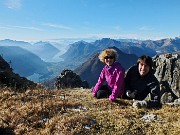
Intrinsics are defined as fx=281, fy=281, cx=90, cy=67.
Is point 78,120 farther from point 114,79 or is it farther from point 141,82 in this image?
point 141,82

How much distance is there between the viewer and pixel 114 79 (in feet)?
54.7

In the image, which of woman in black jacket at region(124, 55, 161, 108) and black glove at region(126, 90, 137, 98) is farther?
black glove at region(126, 90, 137, 98)

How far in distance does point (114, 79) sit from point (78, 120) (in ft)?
20.5

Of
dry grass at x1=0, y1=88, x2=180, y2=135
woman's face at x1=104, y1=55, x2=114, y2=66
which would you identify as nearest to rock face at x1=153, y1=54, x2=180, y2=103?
woman's face at x1=104, y1=55, x2=114, y2=66

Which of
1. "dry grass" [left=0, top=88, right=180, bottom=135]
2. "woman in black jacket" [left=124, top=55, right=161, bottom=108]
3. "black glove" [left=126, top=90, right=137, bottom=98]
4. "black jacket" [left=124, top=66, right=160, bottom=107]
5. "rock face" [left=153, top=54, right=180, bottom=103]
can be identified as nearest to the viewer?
"dry grass" [left=0, top=88, right=180, bottom=135]

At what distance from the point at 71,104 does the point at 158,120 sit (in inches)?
173

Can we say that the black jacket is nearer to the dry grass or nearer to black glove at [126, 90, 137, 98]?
black glove at [126, 90, 137, 98]

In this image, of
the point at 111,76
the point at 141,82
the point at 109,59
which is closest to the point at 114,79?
the point at 111,76

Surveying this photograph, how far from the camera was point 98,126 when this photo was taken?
10.6 meters

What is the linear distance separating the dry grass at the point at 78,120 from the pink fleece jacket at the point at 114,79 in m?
1.88

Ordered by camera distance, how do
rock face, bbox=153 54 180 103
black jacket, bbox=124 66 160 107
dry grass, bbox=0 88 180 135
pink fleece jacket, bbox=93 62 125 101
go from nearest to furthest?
dry grass, bbox=0 88 180 135 < pink fleece jacket, bbox=93 62 125 101 < black jacket, bbox=124 66 160 107 < rock face, bbox=153 54 180 103

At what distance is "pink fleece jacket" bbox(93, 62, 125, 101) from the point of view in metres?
15.6

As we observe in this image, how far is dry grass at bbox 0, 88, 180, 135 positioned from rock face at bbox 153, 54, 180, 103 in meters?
19.7

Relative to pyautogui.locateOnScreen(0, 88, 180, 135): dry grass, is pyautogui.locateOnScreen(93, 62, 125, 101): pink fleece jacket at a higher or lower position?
higher
